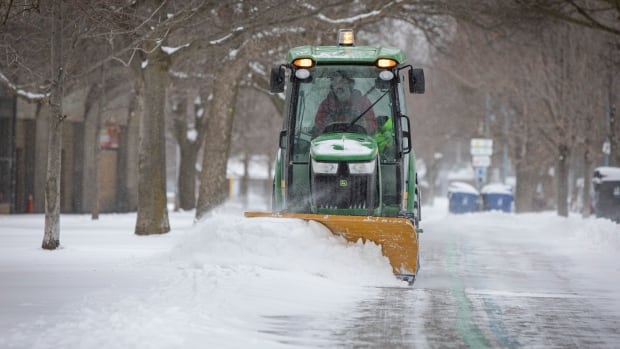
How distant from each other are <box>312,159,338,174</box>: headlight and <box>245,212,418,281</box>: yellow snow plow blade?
2.40ft

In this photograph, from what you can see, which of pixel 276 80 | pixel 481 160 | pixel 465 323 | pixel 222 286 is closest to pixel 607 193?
pixel 481 160

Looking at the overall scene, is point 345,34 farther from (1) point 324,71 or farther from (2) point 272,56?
(2) point 272,56

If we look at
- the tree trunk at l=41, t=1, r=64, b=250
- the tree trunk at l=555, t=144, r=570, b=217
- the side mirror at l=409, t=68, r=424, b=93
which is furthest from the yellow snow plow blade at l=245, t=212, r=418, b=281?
the tree trunk at l=555, t=144, r=570, b=217

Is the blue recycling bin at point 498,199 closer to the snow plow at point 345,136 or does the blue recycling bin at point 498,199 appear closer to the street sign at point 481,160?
the street sign at point 481,160

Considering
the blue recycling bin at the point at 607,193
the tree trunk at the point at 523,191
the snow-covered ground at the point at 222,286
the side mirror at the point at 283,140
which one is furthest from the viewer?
the tree trunk at the point at 523,191

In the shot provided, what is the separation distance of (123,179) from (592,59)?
21.4 m

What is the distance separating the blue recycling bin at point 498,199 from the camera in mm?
48125

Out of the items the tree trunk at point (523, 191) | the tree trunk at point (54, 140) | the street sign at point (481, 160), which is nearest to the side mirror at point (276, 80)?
the tree trunk at point (54, 140)

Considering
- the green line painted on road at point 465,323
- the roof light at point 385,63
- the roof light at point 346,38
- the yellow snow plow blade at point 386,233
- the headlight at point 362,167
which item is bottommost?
the green line painted on road at point 465,323

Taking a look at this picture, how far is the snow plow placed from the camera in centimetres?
1348

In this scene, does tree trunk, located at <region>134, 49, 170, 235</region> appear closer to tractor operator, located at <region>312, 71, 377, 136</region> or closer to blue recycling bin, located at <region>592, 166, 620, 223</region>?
tractor operator, located at <region>312, 71, 377, 136</region>

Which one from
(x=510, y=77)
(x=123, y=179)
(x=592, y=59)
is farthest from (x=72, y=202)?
(x=592, y=59)

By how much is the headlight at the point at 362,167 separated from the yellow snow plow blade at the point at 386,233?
2.62ft

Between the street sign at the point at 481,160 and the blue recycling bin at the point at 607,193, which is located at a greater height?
the street sign at the point at 481,160
